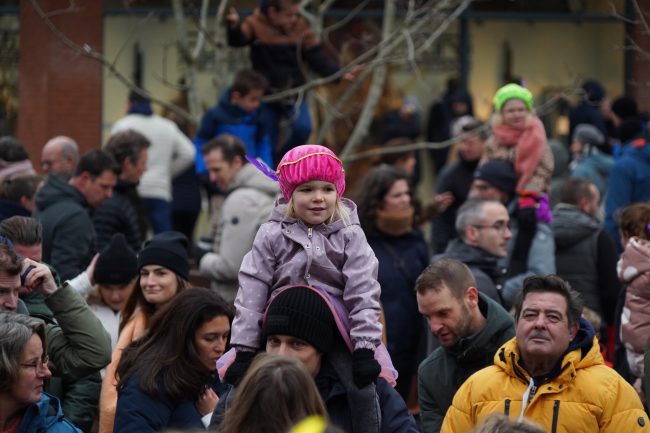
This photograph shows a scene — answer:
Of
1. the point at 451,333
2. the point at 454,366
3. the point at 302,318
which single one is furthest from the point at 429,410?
the point at 302,318

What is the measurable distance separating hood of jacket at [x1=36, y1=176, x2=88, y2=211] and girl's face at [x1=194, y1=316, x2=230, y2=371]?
2.97m

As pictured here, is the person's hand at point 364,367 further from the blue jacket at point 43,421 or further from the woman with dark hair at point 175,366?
the blue jacket at point 43,421

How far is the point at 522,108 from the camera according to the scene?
34.9ft

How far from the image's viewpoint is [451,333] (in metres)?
7.17

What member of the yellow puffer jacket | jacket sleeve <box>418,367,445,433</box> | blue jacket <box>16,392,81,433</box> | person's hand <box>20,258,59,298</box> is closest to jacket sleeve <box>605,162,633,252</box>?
jacket sleeve <box>418,367,445,433</box>

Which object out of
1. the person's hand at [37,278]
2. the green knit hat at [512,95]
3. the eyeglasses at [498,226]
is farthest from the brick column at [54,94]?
the person's hand at [37,278]

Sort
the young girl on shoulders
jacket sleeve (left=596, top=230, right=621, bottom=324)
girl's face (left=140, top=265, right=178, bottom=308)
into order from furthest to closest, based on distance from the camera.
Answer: jacket sleeve (left=596, top=230, right=621, bottom=324) → girl's face (left=140, top=265, right=178, bottom=308) → the young girl on shoulders

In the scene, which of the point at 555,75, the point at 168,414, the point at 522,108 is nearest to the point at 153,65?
the point at 555,75

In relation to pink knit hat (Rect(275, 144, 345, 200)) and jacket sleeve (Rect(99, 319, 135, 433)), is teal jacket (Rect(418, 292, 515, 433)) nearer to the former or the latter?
pink knit hat (Rect(275, 144, 345, 200))

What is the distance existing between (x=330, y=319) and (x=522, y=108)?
5.24 metres

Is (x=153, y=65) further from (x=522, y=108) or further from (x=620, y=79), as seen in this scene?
(x=522, y=108)

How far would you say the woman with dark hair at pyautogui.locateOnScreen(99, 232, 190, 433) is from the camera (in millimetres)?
7605

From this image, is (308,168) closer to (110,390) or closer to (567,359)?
(567,359)

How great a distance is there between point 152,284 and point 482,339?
1.87 m
